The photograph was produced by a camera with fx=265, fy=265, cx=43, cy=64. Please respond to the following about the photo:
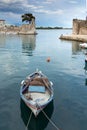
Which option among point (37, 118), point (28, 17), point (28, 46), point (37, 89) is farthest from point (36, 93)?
point (28, 17)

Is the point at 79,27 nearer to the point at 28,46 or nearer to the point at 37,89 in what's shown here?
the point at 28,46

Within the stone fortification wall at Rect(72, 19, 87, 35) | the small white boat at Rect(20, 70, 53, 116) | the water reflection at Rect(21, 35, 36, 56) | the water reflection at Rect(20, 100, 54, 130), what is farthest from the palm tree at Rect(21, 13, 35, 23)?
the water reflection at Rect(20, 100, 54, 130)

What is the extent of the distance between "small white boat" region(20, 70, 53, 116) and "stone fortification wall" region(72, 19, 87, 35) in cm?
8799

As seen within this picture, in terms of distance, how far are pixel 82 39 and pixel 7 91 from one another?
71958 mm

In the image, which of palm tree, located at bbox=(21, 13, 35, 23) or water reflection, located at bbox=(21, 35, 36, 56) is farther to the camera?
palm tree, located at bbox=(21, 13, 35, 23)

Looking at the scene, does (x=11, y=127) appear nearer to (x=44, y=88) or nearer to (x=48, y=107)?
(x=48, y=107)

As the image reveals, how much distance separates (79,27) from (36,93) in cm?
9432

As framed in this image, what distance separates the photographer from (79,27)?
375 ft

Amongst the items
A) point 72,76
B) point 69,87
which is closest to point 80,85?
point 69,87

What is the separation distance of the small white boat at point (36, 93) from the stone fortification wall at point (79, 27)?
88.0 m

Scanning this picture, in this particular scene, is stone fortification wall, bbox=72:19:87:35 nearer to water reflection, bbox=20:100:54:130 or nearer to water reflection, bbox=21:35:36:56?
water reflection, bbox=21:35:36:56

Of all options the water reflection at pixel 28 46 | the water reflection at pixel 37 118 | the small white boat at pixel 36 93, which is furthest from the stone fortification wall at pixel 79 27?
the water reflection at pixel 37 118

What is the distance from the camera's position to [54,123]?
19422 millimetres

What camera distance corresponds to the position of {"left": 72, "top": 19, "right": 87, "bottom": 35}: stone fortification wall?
112 meters
